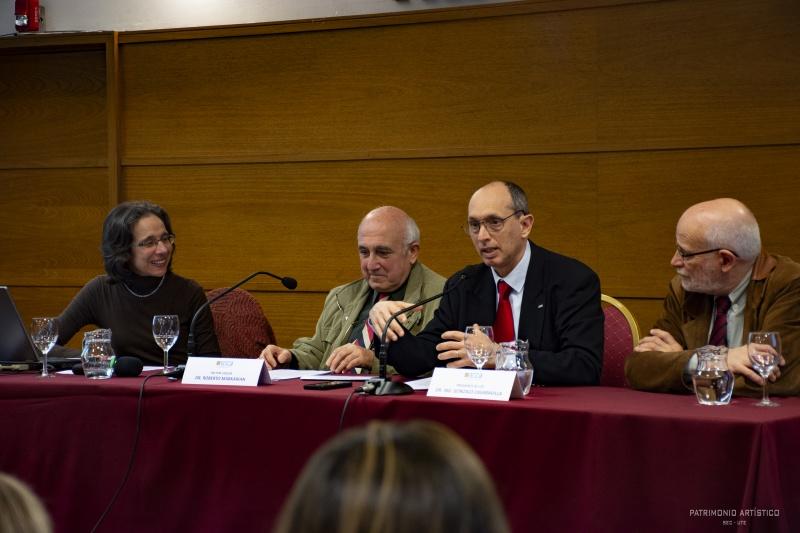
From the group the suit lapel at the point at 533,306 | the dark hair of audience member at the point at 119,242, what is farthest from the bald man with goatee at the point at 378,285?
the dark hair of audience member at the point at 119,242

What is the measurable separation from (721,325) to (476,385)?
0.85 m

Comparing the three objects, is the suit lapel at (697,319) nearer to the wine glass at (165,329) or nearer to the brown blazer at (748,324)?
the brown blazer at (748,324)

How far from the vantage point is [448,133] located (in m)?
4.77

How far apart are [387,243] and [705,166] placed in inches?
60.0

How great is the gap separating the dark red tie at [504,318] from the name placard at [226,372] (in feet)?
2.56

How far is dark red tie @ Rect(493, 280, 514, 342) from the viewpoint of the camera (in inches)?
124

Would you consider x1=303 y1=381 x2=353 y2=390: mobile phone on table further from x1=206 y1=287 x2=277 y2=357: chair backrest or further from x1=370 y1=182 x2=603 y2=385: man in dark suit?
x1=206 y1=287 x2=277 y2=357: chair backrest

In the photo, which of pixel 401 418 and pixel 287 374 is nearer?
pixel 401 418

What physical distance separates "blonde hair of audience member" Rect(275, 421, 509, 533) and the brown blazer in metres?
1.93

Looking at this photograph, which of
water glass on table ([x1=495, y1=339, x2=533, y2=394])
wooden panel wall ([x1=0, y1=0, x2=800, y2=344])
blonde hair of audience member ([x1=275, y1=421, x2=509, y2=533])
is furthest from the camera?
wooden panel wall ([x1=0, y1=0, x2=800, y2=344])

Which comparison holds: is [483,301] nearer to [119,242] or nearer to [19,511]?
[119,242]

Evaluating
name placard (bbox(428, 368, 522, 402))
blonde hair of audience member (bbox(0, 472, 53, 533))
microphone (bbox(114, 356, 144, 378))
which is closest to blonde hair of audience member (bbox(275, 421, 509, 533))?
blonde hair of audience member (bbox(0, 472, 53, 533))

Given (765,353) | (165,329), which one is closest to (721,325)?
(765,353)

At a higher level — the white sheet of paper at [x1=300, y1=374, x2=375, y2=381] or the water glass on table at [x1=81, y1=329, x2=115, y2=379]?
the water glass on table at [x1=81, y1=329, x2=115, y2=379]
